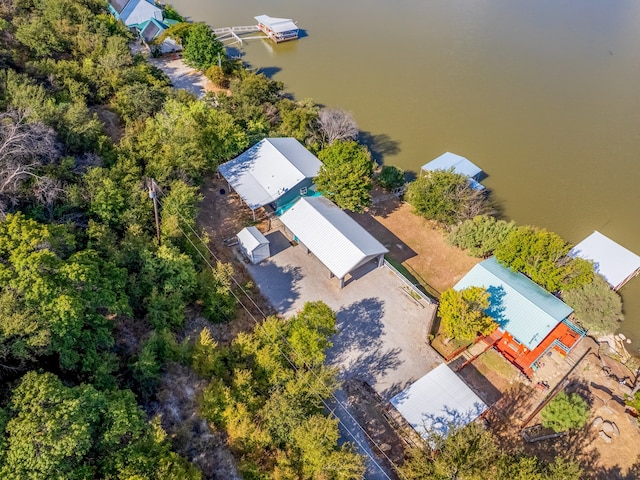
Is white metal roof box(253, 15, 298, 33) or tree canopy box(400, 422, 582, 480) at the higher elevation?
white metal roof box(253, 15, 298, 33)

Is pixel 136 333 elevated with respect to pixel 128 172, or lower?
lower

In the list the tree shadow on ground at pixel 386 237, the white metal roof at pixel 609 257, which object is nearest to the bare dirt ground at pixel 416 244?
the tree shadow on ground at pixel 386 237

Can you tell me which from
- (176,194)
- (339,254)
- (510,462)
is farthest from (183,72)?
(510,462)

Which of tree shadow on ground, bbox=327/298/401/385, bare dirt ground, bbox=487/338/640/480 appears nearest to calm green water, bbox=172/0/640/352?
bare dirt ground, bbox=487/338/640/480

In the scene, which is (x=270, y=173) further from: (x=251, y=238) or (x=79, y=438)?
(x=79, y=438)

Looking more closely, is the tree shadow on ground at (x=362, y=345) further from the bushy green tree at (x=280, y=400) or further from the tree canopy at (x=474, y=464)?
the tree canopy at (x=474, y=464)

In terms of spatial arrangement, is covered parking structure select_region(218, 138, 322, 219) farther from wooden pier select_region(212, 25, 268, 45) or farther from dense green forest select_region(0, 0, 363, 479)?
wooden pier select_region(212, 25, 268, 45)

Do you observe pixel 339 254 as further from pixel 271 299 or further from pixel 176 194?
pixel 176 194
